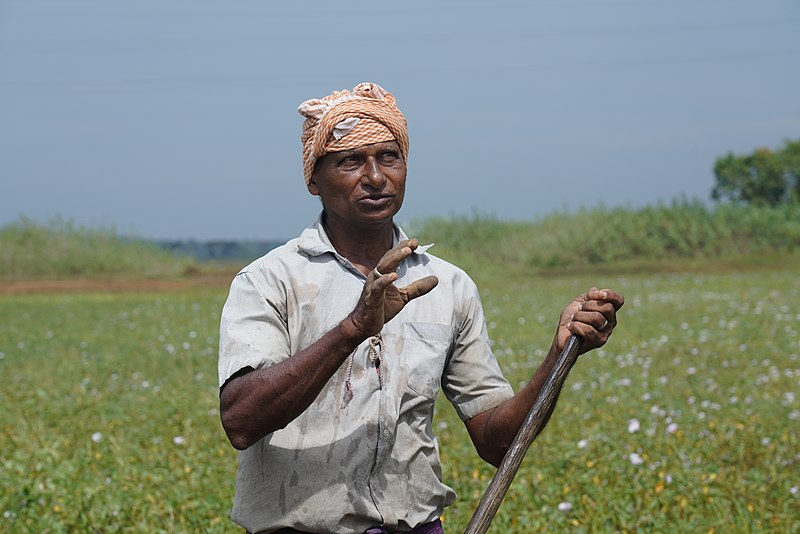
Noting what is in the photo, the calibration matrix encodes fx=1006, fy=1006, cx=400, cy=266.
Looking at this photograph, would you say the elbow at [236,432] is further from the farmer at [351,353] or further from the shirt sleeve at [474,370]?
the shirt sleeve at [474,370]

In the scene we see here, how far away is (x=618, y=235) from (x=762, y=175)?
24.2m

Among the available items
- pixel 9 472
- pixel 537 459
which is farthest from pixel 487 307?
pixel 9 472

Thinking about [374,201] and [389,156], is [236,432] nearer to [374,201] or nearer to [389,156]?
[374,201]

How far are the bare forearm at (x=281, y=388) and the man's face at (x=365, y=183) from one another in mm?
379

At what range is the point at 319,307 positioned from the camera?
2.24 m

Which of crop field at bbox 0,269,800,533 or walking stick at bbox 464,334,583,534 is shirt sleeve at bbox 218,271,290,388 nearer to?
walking stick at bbox 464,334,583,534

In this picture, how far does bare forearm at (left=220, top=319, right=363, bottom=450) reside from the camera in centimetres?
198

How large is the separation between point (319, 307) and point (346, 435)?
287mm

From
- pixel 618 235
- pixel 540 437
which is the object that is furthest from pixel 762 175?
pixel 540 437

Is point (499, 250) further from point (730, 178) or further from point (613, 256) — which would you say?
point (730, 178)

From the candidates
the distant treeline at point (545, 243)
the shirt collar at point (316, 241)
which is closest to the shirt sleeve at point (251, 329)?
the shirt collar at point (316, 241)

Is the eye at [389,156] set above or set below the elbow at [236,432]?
above

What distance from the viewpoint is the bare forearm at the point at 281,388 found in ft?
6.51

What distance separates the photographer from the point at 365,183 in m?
2.25
